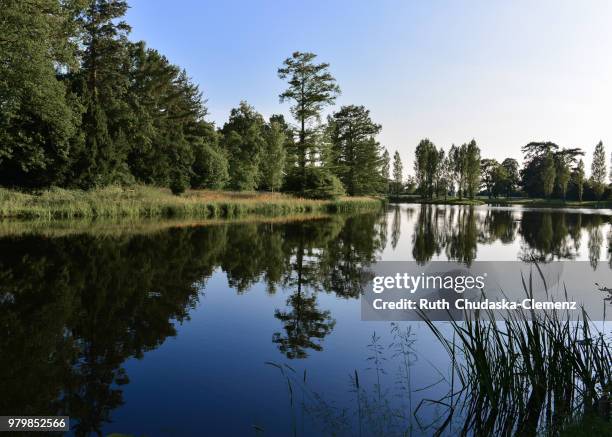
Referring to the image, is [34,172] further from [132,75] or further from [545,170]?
[545,170]

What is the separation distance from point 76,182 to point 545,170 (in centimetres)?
8684

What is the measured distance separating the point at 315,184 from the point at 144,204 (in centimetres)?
1859

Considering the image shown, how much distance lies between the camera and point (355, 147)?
5784 centimetres

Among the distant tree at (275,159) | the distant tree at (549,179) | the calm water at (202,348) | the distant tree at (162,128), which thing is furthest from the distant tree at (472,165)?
the calm water at (202,348)

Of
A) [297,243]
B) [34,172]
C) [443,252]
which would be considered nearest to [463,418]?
[443,252]

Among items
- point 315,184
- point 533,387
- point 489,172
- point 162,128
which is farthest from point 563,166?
point 533,387

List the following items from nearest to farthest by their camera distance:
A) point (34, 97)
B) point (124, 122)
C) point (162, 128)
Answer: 1. point (34, 97)
2. point (124, 122)
3. point (162, 128)

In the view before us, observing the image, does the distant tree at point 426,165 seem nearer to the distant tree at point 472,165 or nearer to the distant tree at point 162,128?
the distant tree at point 472,165

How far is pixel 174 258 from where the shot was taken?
41.8ft

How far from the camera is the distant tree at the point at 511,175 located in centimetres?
9961

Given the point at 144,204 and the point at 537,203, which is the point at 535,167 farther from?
the point at 144,204

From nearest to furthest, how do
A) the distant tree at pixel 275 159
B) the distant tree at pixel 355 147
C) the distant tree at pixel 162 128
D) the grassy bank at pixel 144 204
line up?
the grassy bank at pixel 144 204 < the distant tree at pixel 162 128 < the distant tree at pixel 275 159 < the distant tree at pixel 355 147

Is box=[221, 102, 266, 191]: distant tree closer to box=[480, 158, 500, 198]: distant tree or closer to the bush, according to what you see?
the bush

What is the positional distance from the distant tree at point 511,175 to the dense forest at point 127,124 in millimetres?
49821
